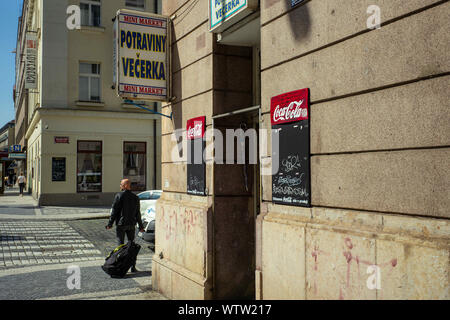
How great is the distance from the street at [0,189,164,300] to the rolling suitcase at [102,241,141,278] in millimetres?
158

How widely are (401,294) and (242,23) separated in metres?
3.80

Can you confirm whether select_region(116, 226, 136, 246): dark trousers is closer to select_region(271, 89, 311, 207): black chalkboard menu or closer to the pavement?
select_region(271, 89, 311, 207): black chalkboard menu

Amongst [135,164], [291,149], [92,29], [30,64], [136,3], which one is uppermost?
[136,3]

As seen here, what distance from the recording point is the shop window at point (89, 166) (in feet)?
74.7

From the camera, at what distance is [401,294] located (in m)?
3.09

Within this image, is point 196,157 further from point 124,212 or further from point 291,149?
point 124,212

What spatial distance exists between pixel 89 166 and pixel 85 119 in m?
2.47

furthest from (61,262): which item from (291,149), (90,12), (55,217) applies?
(90,12)

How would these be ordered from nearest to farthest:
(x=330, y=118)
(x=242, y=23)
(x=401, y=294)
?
(x=401, y=294), (x=330, y=118), (x=242, y=23)

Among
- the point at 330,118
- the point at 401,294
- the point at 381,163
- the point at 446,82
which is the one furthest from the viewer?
the point at 330,118

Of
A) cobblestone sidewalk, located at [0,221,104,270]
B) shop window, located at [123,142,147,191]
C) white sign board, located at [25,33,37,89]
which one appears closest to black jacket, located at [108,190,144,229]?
cobblestone sidewalk, located at [0,221,104,270]

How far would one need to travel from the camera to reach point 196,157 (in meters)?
6.61
